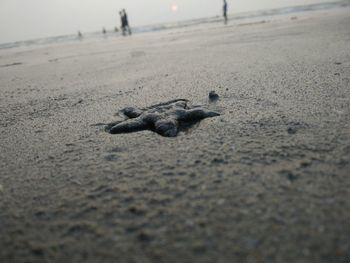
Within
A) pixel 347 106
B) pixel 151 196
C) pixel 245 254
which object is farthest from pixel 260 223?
pixel 347 106

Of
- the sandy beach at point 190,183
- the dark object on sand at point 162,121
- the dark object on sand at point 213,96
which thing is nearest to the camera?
the sandy beach at point 190,183

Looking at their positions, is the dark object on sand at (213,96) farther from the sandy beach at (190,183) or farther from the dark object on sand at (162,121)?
the dark object on sand at (162,121)

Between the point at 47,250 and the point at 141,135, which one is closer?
the point at 47,250

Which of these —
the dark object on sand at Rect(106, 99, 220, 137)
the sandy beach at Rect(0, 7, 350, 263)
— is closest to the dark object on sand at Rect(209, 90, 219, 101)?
the sandy beach at Rect(0, 7, 350, 263)

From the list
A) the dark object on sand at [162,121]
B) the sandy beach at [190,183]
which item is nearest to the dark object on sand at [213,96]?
the sandy beach at [190,183]

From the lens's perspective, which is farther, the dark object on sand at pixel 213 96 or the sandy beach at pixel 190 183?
the dark object on sand at pixel 213 96

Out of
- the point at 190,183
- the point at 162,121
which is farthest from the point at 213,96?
the point at 190,183

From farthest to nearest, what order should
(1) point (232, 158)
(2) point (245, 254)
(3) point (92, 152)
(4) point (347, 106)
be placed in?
(4) point (347, 106), (3) point (92, 152), (1) point (232, 158), (2) point (245, 254)

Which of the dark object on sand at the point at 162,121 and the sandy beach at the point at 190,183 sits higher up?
the dark object on sand at the point at 162,121

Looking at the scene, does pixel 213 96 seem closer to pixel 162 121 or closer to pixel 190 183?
pixel 162 121

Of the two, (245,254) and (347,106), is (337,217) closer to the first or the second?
(245,254)

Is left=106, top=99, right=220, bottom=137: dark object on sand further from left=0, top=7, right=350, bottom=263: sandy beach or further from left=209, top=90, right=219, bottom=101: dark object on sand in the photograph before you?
left=209, top=90, right=219, bottom=101: dark object on sand
